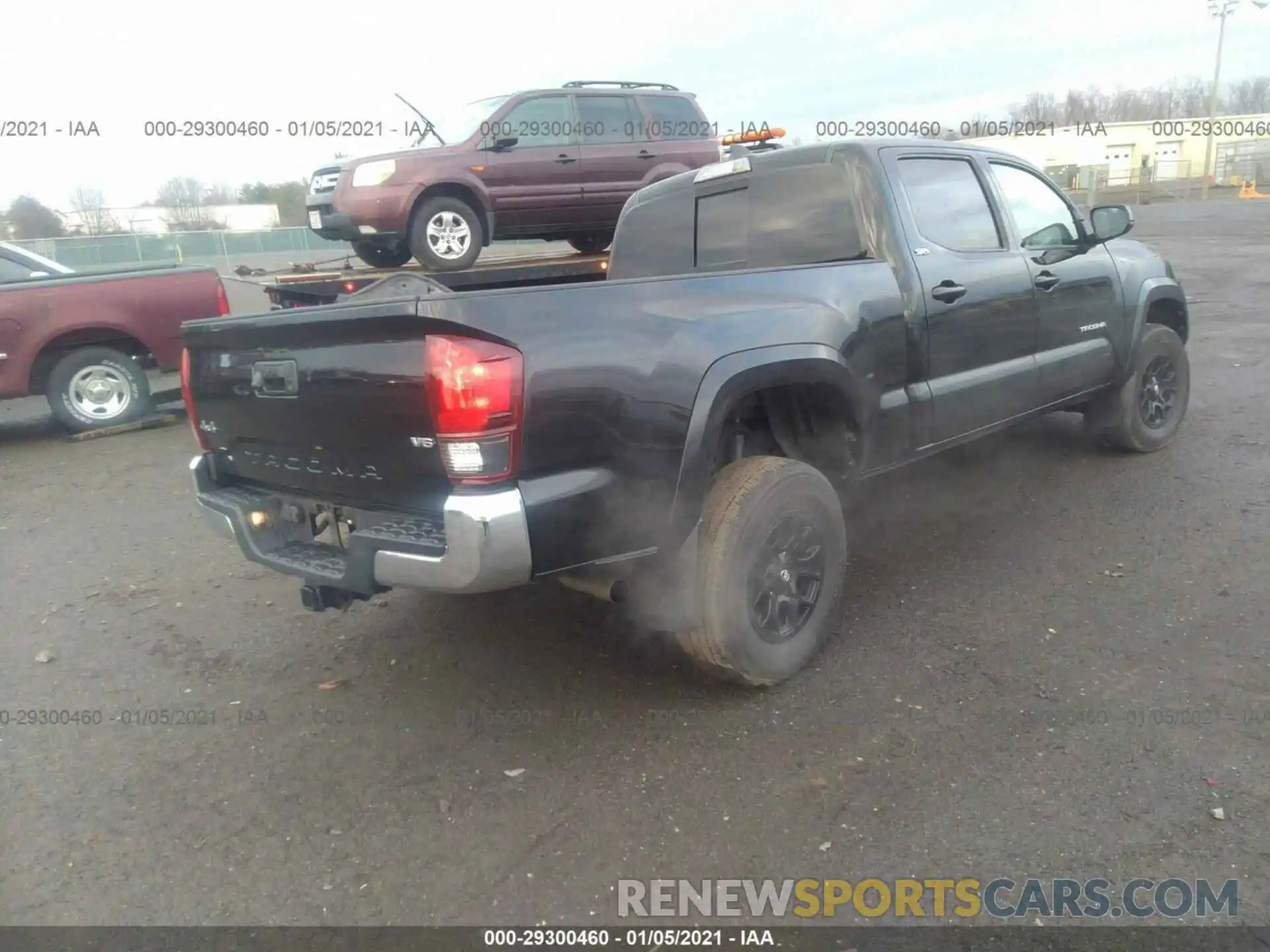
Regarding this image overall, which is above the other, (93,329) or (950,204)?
(950,204)

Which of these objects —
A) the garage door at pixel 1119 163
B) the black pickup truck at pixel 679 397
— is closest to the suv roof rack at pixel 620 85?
the black pickup truck at pixel 679 397

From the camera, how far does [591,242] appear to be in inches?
420

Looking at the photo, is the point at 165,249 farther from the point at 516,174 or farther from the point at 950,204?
the point at 950,204

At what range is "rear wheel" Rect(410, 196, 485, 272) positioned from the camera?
841 cm

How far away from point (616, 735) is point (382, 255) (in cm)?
724

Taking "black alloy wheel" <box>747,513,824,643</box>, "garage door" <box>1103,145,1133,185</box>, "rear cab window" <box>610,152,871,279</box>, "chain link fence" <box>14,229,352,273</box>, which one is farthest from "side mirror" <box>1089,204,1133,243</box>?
"garage door" <box>1103,145,1133,185</box>

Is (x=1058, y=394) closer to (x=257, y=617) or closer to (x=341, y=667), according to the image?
(x=341, y=667)

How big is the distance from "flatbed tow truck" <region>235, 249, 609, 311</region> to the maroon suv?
34 cm

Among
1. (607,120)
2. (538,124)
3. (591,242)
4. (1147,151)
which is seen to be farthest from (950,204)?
(1147,151)

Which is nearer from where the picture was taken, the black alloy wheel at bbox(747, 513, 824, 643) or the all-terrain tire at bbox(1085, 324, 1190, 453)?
the black alloy wheel at bbox(747, 513, 824, 643)

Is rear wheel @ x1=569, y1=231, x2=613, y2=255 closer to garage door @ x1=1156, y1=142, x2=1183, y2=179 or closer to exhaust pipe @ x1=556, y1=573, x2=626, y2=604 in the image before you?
exhaust pipe @ x1=556, y1=573, x2=626, y2=604

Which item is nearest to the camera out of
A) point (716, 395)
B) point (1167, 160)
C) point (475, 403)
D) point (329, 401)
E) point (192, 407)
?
point (475, 403)

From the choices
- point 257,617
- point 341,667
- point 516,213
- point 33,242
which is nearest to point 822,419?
point 341,667

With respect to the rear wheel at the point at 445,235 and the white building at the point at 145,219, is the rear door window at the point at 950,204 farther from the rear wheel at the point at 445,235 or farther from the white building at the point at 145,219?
the white building at the point at 145,219
